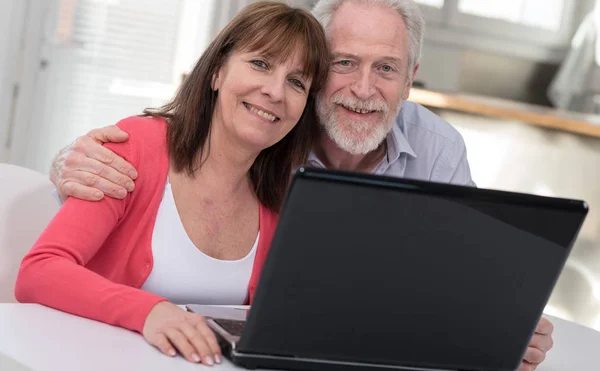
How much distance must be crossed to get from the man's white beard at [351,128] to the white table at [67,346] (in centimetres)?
78

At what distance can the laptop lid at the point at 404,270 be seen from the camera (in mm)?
965

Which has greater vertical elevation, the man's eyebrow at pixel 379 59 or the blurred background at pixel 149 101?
the man's eyebrow at pixel 379 59

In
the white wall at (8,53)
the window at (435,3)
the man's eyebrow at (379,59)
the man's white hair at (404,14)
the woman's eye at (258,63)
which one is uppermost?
the man's white hair at (404,14)

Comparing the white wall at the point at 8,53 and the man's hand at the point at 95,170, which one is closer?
the man's hand at the point at 95,170

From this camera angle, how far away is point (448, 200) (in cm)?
99

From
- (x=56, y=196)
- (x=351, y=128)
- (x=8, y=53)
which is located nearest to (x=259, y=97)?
(x=351, y=128)

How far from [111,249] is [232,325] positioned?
447 millimetres

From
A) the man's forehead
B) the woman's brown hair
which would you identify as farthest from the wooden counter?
the woman's brown hair

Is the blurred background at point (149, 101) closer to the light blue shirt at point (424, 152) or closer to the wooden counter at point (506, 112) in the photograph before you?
the wooden counter at point (506, 112)

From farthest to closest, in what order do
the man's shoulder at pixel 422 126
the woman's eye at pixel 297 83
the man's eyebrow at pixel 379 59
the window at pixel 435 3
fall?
the window at pixel 435 3 < the man's shoulder at pixel 422 126 < the man's eyebrow at pixel 379 59 < the woman's eye at pixel 297 83

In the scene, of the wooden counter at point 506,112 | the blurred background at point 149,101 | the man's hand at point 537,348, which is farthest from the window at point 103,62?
the man's hand at point 537,348

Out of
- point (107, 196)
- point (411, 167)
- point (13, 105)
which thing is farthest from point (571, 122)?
point (107, 196)

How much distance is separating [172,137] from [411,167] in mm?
638

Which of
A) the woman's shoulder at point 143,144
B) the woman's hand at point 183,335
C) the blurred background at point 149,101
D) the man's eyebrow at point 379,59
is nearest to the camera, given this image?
the woman's hand at point 183,335
